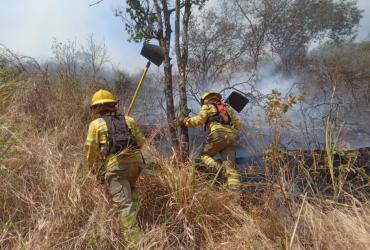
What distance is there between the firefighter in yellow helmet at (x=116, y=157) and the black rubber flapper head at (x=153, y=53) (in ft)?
5.23

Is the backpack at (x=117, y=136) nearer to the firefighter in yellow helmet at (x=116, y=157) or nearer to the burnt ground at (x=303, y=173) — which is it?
the firefighter in yellow helmet at (x=116, y=157)

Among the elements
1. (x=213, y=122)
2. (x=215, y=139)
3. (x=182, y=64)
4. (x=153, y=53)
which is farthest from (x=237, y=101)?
(x=153, y=53)

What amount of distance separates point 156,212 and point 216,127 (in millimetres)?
1937

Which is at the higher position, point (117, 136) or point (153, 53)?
point (153, 53)

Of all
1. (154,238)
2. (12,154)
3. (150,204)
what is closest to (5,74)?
(12,154)

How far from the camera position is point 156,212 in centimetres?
421

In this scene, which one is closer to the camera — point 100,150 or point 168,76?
point 100,150

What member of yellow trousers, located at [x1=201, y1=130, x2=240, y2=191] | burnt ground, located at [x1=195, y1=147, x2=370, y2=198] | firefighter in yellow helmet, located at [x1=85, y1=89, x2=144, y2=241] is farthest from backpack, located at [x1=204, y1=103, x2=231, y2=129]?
firefighter in yellow helmet, located at [x1=85, y1=89, x2=144, y2=241]

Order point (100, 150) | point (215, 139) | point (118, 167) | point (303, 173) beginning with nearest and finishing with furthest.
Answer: point (303, 173), point (118, 167), point (100, 150), point (215, 139)

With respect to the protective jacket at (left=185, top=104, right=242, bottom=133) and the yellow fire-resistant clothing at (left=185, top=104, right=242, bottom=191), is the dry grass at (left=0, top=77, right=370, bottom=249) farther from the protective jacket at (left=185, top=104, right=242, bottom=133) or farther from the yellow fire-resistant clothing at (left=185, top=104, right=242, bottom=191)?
the protective jacket at (left=185, top=104, right=242, bottom=133)

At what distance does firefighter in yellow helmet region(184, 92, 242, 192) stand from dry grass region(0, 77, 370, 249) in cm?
103

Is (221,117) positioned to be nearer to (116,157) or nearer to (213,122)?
(213,122)

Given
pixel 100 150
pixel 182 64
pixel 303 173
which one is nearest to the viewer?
pixel 303 173

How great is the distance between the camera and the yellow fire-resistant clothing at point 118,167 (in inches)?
159
